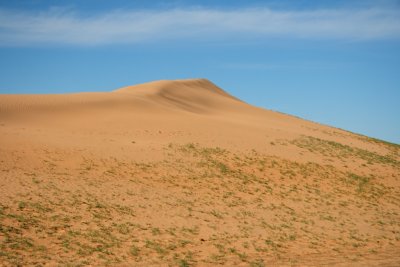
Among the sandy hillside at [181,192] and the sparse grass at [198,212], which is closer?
the sparse grass at [198,212]

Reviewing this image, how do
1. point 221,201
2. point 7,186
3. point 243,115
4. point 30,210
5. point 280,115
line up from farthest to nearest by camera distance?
point 280,115 < point 243,115 < point 221,201 < point 7,186 < point 30,210

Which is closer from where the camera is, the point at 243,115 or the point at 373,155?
the point at 373,155

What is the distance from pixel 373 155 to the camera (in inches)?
1208

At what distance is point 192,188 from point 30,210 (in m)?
7.75

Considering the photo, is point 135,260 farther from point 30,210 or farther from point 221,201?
point 221,201

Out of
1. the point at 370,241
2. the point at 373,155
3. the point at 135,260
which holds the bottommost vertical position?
the point at 135,260

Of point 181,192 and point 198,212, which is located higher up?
point 181,192

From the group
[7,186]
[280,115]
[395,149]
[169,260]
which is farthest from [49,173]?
[280,115]

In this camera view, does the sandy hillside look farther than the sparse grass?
Yes

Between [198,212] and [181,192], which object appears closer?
[198,212]

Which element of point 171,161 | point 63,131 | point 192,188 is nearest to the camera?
point 192,188

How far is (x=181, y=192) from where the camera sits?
19156mm

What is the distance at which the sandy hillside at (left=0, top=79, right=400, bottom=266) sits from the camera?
12539 mm

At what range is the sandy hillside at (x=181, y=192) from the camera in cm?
1254
